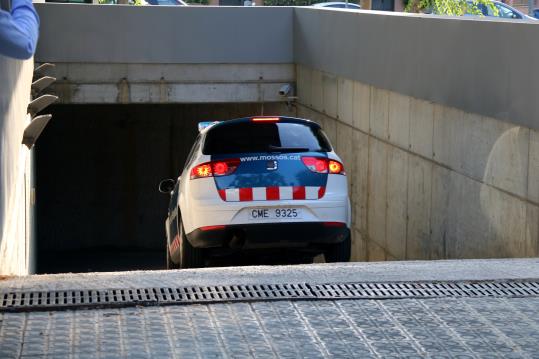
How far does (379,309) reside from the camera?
6676mm

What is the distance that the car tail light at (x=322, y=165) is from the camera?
10.8 meters

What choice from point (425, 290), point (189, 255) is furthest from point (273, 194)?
point (425, 290)

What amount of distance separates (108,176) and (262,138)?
1743cm

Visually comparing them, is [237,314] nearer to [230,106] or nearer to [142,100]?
[142,100]

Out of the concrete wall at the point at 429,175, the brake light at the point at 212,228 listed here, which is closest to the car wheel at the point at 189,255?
the brake light at the point at 212,228

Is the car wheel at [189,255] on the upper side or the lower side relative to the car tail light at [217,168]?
lower

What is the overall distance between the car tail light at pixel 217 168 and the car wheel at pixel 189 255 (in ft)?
2.59

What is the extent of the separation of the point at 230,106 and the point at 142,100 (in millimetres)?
4395

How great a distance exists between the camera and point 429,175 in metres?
13.0

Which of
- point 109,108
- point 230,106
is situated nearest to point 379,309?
point 230,106

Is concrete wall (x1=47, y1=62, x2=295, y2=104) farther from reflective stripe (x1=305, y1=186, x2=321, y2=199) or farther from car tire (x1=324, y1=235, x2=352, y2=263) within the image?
reflective stripe (x1=305, y1=186, x2=321, y2=199)

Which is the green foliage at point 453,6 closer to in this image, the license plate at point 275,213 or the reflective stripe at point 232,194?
the license plate at point 275,213

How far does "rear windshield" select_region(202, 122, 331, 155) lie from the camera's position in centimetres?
1091

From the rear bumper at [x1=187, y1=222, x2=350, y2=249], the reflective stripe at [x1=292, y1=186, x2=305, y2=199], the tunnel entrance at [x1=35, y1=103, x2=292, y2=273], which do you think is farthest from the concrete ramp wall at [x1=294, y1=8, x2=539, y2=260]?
the tunnel entrance at [x1=35, y1=103, x2=292, y2=273]
